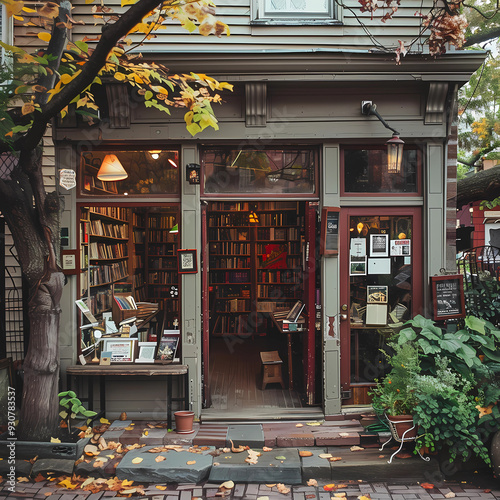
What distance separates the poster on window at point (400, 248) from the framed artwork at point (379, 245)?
78 millimetres

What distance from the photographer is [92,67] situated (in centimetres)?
419

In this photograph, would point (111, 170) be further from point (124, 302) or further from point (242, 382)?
point (242, 382)

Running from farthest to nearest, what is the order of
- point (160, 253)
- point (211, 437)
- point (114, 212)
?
point (160, 253) → point (114, 212) → point (211, 437)

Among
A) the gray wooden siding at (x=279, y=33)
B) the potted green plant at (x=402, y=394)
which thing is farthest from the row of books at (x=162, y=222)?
the potted green plant at (x=402, y=394)

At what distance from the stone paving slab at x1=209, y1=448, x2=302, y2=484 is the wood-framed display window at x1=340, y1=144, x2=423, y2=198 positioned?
326 centimetres

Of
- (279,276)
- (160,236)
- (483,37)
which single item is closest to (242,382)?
(279,276)

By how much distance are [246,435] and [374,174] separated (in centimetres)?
355

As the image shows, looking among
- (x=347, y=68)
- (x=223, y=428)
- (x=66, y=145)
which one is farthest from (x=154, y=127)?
(x=223, y=428)

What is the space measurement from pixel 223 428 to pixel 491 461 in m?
2.88

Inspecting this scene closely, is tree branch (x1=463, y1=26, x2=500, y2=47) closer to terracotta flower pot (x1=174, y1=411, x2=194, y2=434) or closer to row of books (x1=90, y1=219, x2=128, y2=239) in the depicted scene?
row of books (x1=90, y1=219, x2=128, y2=239)

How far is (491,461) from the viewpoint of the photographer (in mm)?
4730

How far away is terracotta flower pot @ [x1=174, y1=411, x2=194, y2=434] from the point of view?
5621 millimetres

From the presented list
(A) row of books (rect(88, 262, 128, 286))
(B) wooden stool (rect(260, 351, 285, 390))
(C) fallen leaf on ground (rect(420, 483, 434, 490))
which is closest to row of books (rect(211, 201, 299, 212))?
(A) row of books (rect(88, 262, 128, 286))

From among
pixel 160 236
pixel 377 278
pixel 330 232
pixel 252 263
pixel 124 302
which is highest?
pixel 160 236
